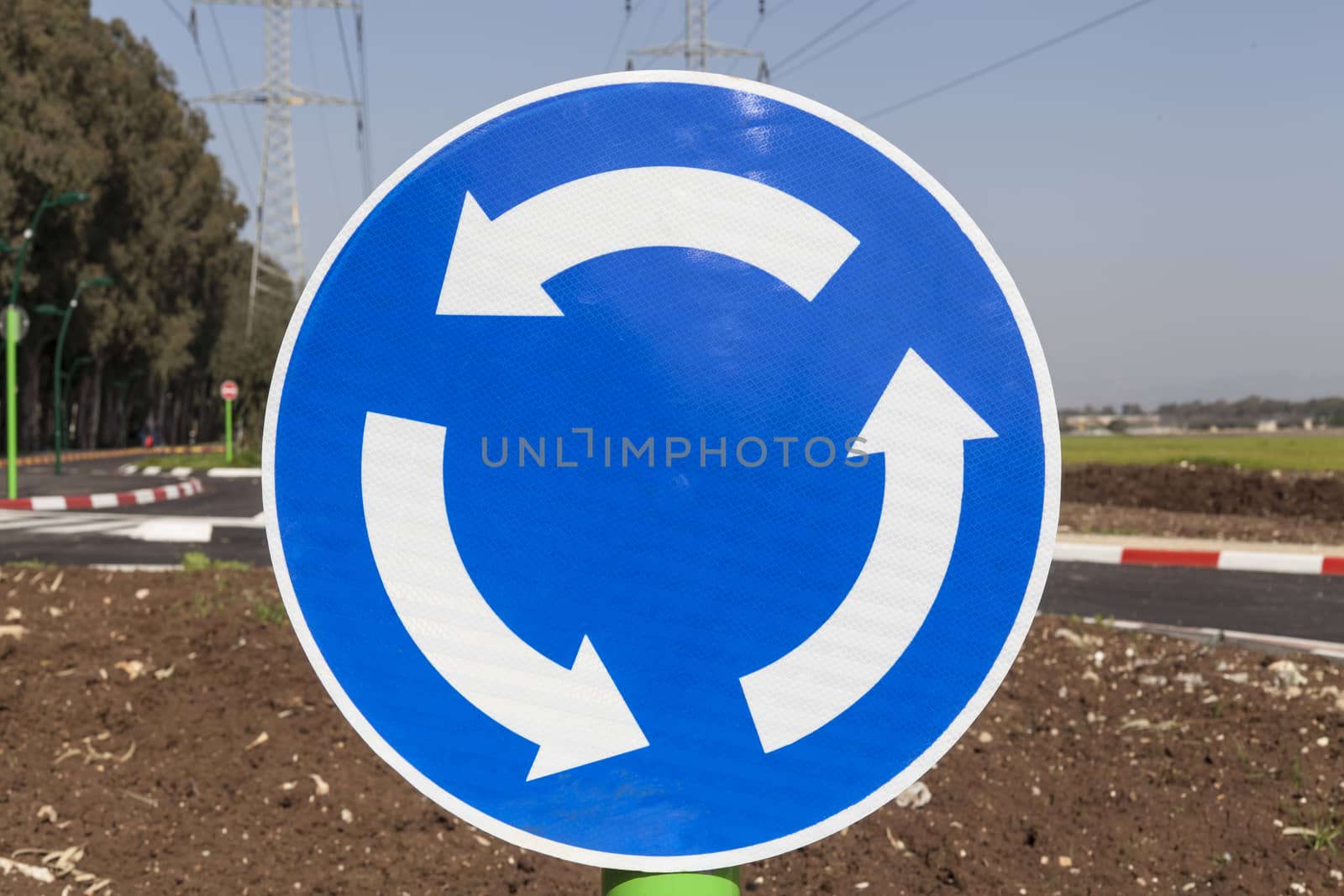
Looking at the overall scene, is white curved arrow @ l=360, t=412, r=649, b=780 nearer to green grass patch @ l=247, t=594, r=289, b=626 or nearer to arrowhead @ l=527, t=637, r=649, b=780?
arrowhead @ l=527, t=637, r=649, b=780

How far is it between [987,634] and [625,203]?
0.53 metres

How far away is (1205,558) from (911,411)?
11559 millimetres

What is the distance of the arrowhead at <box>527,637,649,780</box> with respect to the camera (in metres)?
1.14

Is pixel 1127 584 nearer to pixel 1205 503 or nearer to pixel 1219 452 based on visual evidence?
pixel 1205 503

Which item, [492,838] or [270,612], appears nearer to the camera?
[492,838]

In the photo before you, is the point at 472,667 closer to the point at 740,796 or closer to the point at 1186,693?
the point at 740,796

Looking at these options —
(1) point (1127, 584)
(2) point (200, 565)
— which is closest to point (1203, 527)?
(1) point (1127, 584)

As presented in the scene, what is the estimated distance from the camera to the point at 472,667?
3.77ft

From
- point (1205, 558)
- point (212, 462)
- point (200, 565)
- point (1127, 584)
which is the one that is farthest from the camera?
point (212, 462)

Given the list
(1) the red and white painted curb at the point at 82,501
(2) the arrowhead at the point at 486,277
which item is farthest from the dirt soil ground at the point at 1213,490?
(2) the arrowhead at the point at 486,277

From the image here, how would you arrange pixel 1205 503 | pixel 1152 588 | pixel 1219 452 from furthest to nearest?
pixel 1219 452
pixel 1205 503
pixel 1152 588

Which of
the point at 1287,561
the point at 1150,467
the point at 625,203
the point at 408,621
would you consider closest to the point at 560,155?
the point at 625,203
